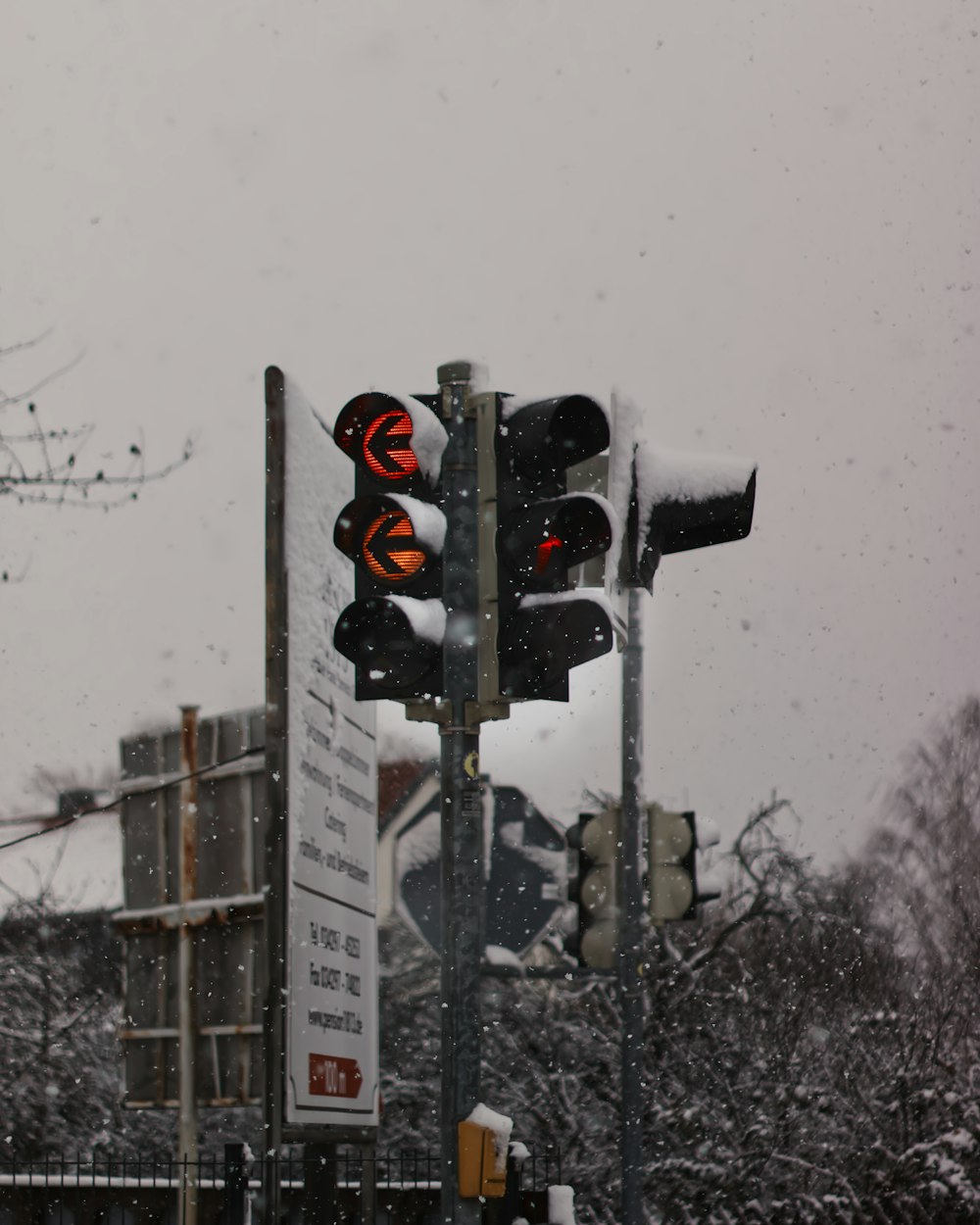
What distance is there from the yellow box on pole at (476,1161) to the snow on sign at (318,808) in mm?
1382

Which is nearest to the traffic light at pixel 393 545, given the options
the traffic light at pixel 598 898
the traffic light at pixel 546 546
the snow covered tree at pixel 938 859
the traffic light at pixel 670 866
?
the traffic light at pixel 546 546

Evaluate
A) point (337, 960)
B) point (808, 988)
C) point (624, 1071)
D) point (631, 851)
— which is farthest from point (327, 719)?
point (808, 988)

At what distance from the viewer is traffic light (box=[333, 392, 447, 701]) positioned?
5.66 meters

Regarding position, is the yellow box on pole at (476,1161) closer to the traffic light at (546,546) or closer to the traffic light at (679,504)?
the traffic light at (546,546)

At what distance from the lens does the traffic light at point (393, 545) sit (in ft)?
18.6

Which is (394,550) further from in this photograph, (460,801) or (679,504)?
(679,504)

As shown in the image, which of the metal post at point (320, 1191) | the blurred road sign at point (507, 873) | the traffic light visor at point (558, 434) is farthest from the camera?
the blurred road sign at point (507, 873)

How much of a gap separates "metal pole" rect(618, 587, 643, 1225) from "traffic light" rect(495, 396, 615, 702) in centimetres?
324

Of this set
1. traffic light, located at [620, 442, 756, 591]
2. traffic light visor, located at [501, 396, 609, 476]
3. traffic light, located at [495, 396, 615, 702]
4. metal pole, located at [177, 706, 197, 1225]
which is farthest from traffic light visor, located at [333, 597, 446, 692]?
metal pole, located at [177, 706, 197, 1225]

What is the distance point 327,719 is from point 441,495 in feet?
6.36

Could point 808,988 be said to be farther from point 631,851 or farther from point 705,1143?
point 631,851

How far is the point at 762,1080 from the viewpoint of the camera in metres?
27.1

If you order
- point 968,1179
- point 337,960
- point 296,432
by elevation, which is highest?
point 296,432

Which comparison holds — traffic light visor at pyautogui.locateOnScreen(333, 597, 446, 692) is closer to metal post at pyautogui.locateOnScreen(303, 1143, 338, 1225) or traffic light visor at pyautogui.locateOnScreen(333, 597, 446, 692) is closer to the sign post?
the sign post
